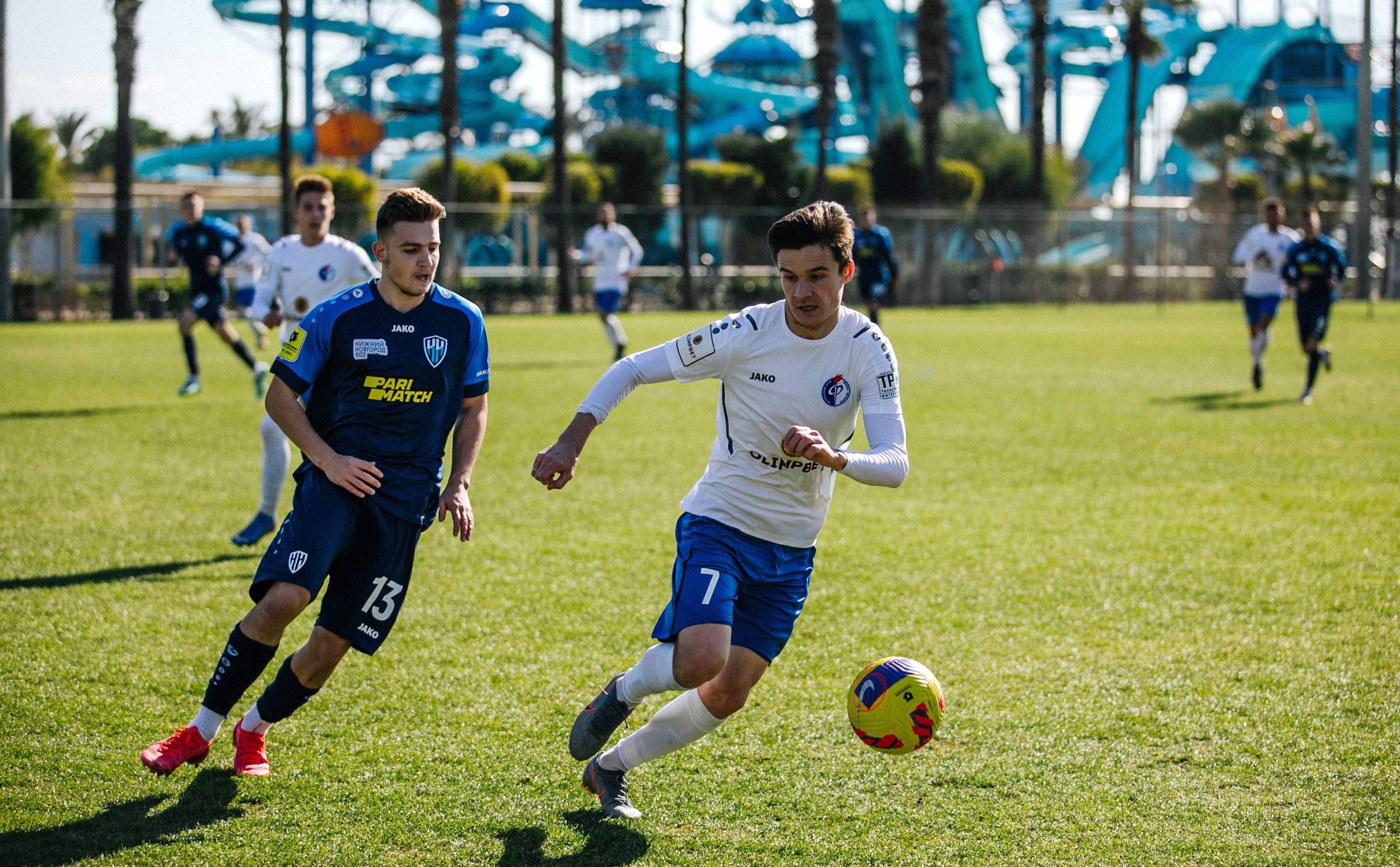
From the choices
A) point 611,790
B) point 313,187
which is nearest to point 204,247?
point 313,187

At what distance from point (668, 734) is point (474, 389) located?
1.43 meters

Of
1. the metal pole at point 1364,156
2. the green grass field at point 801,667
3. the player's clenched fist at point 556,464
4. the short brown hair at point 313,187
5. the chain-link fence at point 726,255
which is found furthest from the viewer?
the metal pole at point 1364,156

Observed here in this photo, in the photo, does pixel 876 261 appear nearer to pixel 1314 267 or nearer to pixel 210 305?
pixel 1314 267

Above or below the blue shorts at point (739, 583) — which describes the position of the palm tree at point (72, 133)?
above

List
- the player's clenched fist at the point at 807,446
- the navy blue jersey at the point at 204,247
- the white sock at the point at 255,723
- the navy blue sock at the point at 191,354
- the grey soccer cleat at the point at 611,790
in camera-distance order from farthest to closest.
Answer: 1. the navy blue sock at the point at 191,354
2. the navy blue jersey at the point at 204,247
3. the white sock at the point at 255,723
4. the grey soccer cleat at the point at 611,790
5. the player's clenched fist at the point at 807,446

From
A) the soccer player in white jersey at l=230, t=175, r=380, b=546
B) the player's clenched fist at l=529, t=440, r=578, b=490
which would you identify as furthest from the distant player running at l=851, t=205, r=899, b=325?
the player's clenched fist at l=529, t=440, r=578, b=490

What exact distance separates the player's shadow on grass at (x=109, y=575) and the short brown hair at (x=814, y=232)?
4.89m

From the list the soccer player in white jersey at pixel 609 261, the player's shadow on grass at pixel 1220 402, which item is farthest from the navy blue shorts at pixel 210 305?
the player's shadow on grass at pixel 1220 402

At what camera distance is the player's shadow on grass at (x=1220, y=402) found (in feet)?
51.6

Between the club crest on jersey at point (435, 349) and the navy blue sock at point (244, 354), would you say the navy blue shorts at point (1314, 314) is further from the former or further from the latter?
the club crest on jersey at point (435, 349)

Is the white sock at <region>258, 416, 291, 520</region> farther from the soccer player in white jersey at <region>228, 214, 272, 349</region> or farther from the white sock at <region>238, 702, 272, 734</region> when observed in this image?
the soccer player in white jersey at <region>228, 214, 272, 349</region>

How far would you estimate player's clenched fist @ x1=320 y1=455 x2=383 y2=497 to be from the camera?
14.1 ft

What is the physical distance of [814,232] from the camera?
4.15 m

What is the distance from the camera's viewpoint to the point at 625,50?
74250 millimetres
